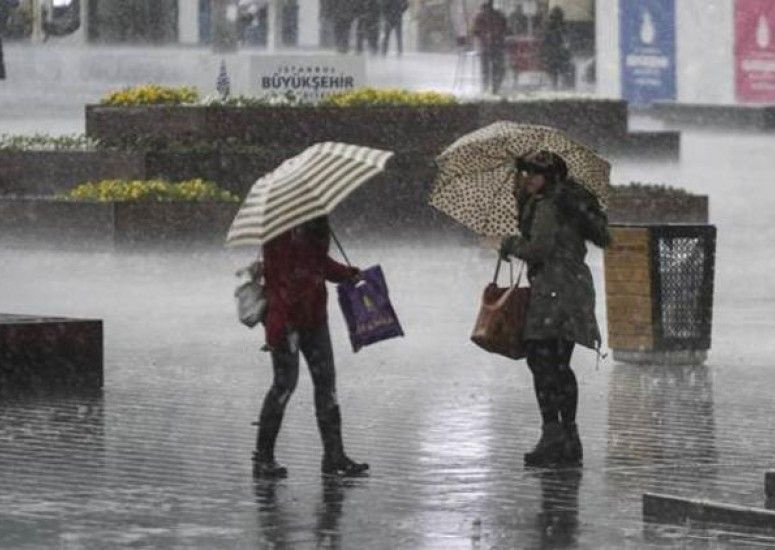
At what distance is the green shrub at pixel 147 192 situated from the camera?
24.2 meters

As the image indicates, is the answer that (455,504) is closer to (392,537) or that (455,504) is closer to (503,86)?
(392,537)

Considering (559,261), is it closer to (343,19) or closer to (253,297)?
(253,297)

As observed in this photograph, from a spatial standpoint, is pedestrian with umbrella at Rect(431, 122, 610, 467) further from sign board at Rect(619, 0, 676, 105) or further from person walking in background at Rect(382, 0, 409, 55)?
person walking in background at Rect(382, 0, 409, 55)

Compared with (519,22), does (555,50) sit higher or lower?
lower

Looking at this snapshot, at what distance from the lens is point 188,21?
245 ft

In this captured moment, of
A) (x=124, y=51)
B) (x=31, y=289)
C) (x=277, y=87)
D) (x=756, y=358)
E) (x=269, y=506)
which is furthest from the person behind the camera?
(x=124, y=51)

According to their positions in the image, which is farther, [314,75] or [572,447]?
[314,75]

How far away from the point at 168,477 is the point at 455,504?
1.42 m

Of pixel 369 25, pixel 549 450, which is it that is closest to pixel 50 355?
pixel 549 450

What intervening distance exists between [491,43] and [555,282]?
123 ft

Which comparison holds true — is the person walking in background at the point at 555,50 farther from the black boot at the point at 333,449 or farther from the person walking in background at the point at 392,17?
the black boot at the point at 333,449

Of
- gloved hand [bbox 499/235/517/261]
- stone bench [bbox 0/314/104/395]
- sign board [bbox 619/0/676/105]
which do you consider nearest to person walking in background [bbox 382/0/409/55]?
sign board [bbox 619/0/676/105]

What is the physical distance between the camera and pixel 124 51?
66625 millimetres

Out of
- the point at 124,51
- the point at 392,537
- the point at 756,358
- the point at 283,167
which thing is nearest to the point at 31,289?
the point at 756,358
